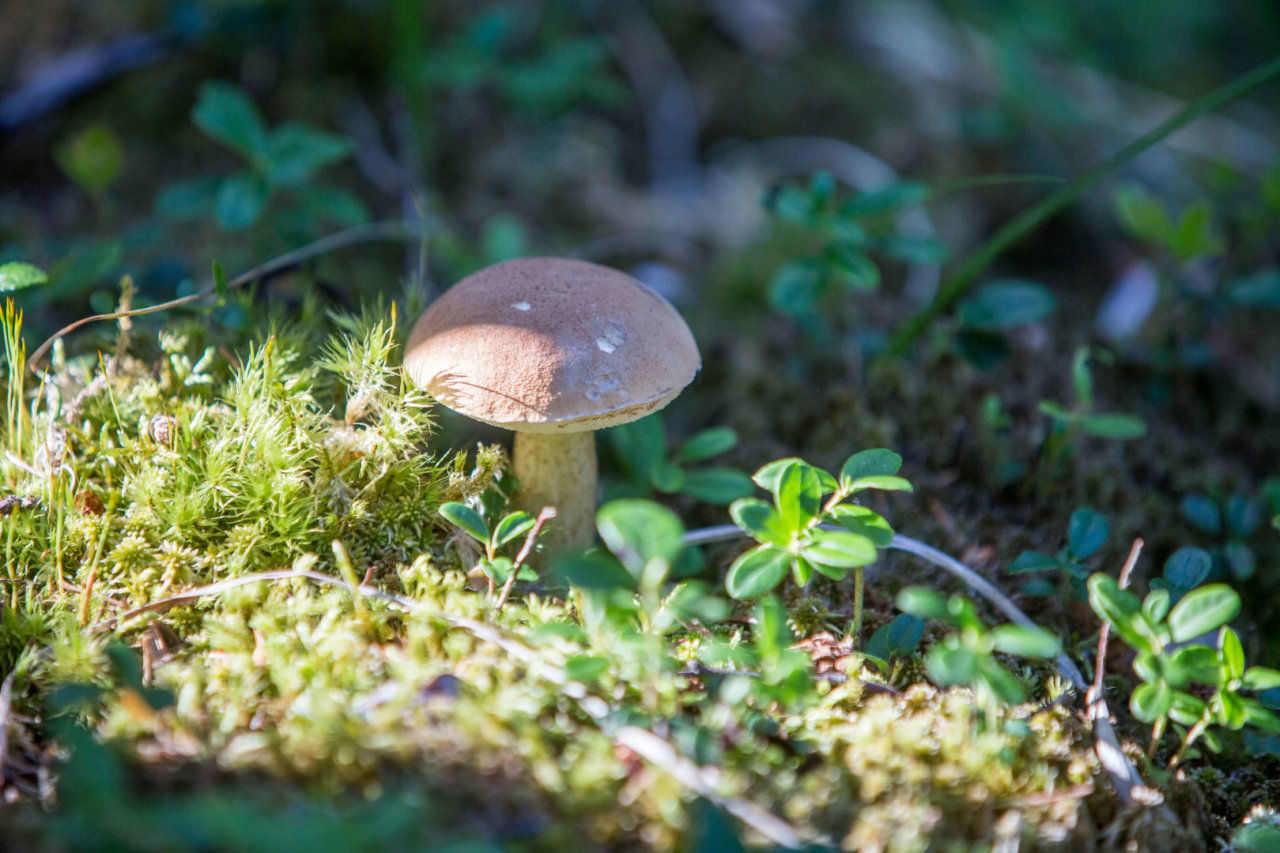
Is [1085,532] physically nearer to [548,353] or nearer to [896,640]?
[896,640]

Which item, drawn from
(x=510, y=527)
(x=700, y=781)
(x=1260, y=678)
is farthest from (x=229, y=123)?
(x=1260, y=678)

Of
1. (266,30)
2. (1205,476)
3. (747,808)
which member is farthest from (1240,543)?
(266,30)

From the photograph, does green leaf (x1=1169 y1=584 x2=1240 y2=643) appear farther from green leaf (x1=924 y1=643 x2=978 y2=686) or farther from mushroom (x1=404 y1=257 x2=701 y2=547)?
mushroom (x1=404 y1=257 x2=701 y2=547)

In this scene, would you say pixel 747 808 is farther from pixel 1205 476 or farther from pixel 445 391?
pixel 1205 476

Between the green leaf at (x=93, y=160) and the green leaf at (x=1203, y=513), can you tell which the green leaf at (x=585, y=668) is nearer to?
the green leaf at (x=1203, y=513)

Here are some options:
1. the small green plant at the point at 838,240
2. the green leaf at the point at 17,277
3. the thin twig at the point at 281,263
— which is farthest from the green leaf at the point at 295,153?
the small green plant at the point at 838,240
